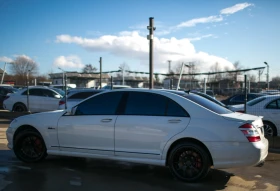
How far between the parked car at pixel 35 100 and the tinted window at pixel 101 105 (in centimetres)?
959

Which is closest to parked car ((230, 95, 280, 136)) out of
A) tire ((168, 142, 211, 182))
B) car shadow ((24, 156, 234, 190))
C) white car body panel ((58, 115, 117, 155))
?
car shadow ((24, 156, 234, 190))

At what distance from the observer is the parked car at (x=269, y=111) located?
31.2ft

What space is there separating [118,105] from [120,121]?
0.36 m

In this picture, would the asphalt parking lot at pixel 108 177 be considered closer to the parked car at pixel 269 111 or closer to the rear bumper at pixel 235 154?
the rear bumper at pixel 235 154

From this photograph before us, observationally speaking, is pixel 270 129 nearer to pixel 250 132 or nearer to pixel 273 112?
pixel 273 112

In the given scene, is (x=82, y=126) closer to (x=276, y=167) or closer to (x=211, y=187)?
(x=211, y=187)

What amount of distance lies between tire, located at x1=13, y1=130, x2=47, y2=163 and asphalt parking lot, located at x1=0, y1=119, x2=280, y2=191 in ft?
0.53

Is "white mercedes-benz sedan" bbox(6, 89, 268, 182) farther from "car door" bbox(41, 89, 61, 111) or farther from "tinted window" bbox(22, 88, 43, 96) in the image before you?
"tinted window" bbox(22, 88, 43, 96)

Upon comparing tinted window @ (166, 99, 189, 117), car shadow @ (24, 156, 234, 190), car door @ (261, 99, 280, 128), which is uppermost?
tinted window @ (166, 99, 189, 117)

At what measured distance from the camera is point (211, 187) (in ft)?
16.4

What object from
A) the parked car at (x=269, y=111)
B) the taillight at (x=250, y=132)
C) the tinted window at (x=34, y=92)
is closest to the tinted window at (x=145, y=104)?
the taillight at (x=250, y=132)

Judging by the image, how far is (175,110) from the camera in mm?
5375

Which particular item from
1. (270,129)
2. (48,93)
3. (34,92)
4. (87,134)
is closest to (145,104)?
(87,134)

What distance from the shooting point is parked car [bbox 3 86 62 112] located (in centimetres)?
1523
